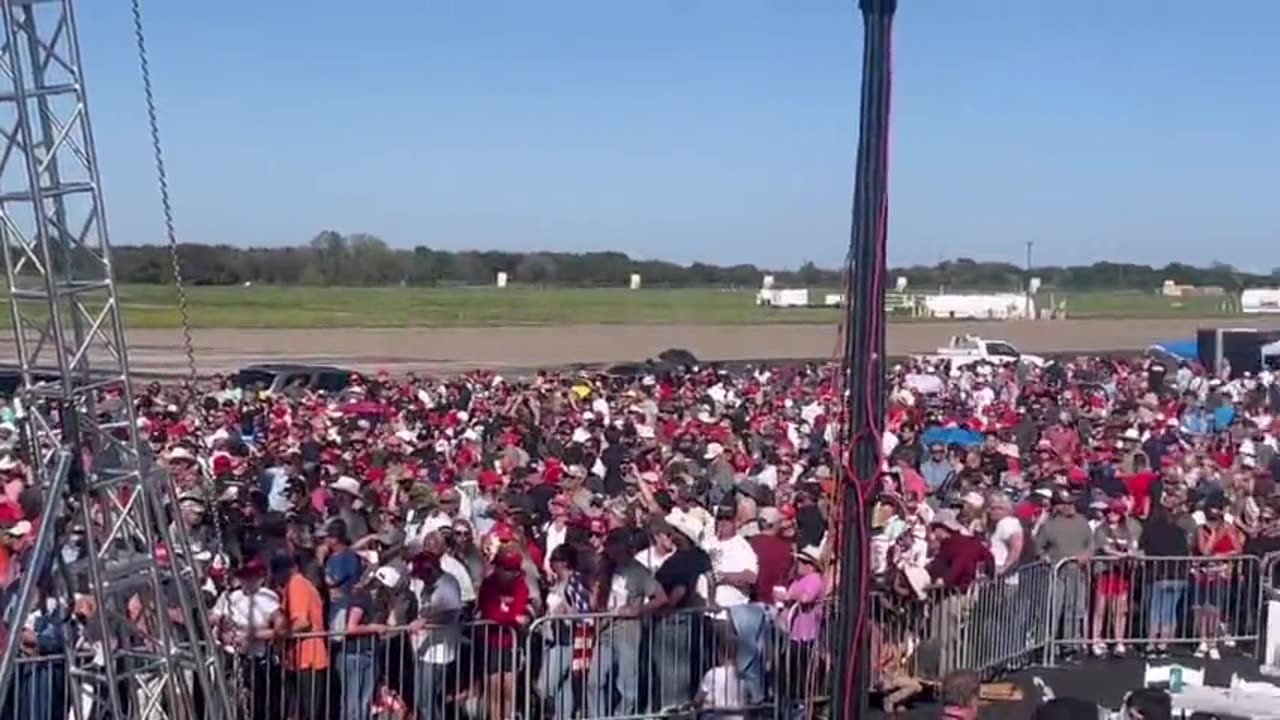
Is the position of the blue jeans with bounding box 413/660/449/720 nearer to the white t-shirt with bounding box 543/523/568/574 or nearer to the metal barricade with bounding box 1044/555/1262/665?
the white t-shirt with bounding box 543/523/568/574

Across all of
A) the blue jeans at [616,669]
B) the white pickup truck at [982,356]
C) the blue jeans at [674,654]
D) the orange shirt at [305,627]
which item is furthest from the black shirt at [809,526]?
the white pickup truck at [982,356]

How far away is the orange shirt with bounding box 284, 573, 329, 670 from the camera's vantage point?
10.6 m

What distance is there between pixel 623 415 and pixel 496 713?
15.1m

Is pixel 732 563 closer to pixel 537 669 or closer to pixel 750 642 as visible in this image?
pixel 750 642

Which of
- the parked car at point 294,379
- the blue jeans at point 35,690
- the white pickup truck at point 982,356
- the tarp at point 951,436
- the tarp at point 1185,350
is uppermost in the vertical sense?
the blue jeans at point 35,690

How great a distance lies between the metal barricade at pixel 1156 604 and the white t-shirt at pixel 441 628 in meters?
5.64

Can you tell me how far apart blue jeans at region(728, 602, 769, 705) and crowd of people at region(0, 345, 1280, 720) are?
0.06 ft

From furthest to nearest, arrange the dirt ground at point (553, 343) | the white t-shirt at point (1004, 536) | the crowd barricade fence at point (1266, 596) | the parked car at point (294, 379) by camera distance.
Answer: the dirt ground at point (553, 343)
the parked car at point (294, 379)
the white t-shirt at point (1004, 536)
the crowd barricade fence at point (1266, 596)

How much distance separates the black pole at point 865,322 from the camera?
6.78 m

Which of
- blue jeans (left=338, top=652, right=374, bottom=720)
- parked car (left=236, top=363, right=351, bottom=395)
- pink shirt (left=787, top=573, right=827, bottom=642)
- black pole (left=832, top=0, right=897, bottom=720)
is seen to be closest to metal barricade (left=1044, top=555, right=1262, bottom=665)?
pink shirt (left=787, top=573, right=827, bottom=642)

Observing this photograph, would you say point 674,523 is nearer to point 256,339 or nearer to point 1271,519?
point 1271,519

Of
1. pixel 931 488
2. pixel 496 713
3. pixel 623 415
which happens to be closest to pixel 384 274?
pixel 623 415

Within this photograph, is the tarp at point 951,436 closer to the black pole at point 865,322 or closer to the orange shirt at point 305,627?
the orange shirt at point 305,627

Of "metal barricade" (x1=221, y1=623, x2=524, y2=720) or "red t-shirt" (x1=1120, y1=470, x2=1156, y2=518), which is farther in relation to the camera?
"red t-shirt" (x1=1120, y1=470, x2=1156, y2=518)
